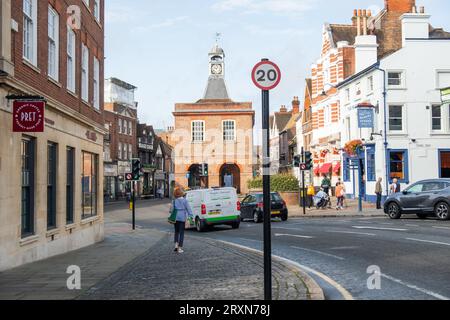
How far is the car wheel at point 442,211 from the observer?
22125mm

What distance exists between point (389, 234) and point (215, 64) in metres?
61.4

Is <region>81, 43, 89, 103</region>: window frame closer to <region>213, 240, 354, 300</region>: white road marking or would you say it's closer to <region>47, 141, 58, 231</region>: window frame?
<region>47, 141, 58, 231</region>: window frame

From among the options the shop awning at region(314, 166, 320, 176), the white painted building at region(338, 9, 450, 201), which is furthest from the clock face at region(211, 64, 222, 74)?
the white painted building at region(338, 9, 450, 201)

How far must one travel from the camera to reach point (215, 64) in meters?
75.8

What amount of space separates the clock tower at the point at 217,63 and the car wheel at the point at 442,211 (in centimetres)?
5531

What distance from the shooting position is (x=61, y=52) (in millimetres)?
15867

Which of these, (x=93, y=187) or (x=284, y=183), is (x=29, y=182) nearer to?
(x=93, y=187)

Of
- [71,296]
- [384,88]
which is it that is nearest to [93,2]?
[71,296]

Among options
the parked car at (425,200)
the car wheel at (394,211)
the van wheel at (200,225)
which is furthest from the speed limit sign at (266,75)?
the car wheel at (394,211)

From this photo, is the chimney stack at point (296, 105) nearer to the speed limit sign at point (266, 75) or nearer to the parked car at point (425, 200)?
the parked car at point (425, 200)

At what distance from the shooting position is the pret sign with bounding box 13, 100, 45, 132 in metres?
11.0

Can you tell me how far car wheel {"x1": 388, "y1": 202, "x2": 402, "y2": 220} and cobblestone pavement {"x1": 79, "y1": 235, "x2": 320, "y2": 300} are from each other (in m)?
12.6

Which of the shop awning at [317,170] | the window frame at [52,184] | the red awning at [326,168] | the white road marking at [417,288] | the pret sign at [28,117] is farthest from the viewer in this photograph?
the shop awning at [317,170]

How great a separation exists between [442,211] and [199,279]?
15.7m
